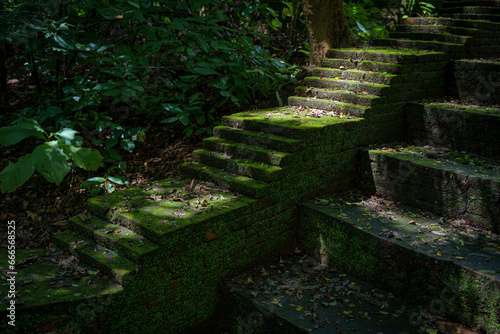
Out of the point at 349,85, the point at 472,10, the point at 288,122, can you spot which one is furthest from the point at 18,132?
the point at 472,10

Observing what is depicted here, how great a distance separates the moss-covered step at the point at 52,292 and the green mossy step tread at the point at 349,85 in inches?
118

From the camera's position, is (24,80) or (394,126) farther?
(24,80)

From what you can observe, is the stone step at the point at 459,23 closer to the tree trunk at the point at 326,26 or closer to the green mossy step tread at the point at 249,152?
the tree trunk at the point at 326,26

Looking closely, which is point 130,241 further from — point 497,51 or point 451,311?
point 497,51

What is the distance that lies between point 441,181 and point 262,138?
158 centimetres

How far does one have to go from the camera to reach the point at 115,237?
9.82ft

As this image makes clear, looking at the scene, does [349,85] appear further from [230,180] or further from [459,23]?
[459,23]

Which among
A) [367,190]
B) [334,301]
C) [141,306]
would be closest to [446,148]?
[367,190]

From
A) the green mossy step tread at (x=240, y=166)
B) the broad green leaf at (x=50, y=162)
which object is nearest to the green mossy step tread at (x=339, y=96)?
the green mossy step tread at (x=240, y=166)

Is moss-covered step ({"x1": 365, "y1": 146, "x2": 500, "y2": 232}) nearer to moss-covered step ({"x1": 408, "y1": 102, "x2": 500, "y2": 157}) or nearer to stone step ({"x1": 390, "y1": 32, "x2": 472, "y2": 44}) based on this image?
moss-covered step ({"x1": 408, "y1": 102, "x2": 500, "y2": 157})

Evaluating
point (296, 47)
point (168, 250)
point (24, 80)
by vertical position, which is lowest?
point (168, 250)

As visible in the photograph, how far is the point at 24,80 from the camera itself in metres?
7.79

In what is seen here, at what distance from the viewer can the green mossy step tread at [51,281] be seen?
2553 millimetres

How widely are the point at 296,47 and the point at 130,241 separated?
4.81 m
